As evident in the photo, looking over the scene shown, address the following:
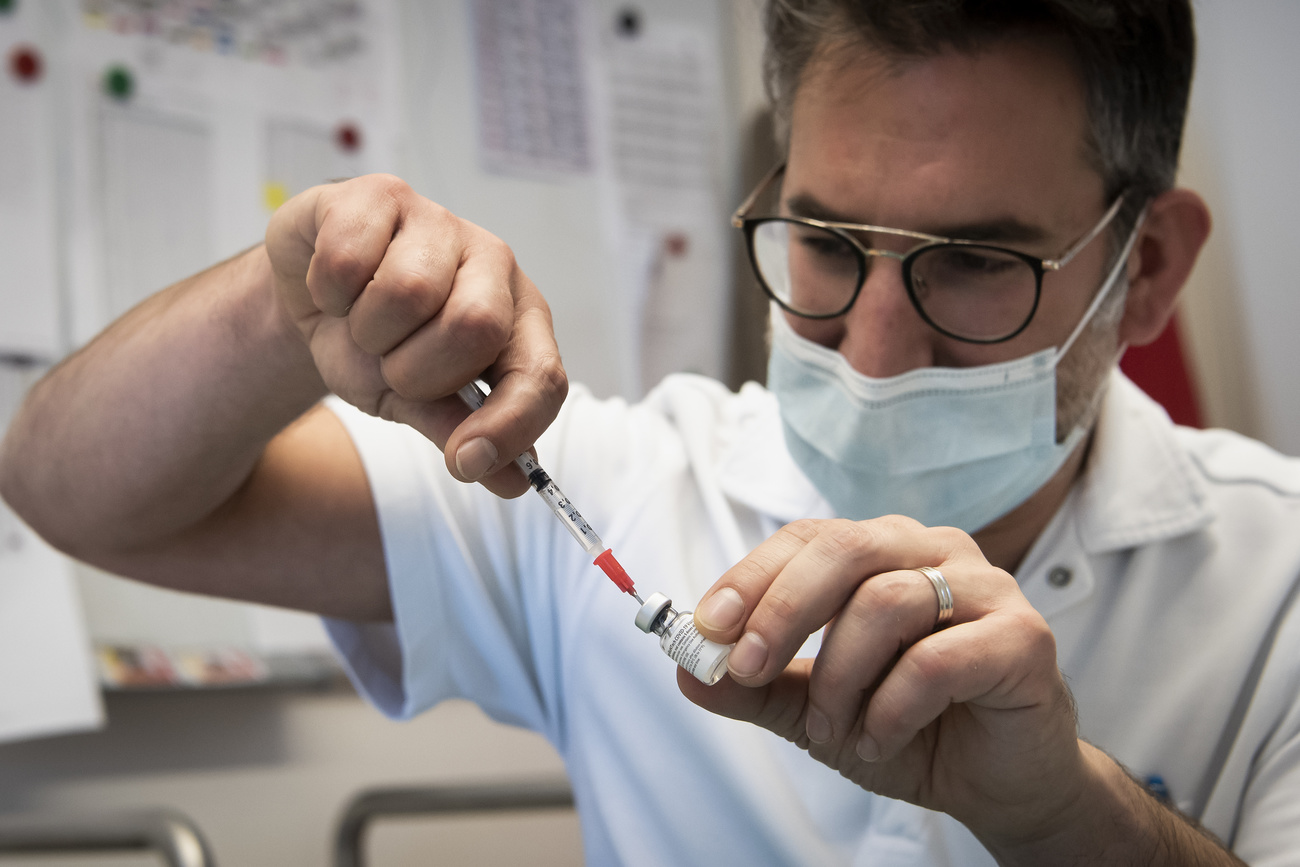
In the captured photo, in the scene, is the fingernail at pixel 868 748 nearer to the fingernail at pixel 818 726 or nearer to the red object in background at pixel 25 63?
the fingernail at pixel 818 726

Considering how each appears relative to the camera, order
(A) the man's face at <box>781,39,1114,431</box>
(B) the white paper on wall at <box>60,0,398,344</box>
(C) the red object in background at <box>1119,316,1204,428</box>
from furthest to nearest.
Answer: (C) the red object in background at <box>1119,316,1204,428</box>
(B) the white paper on wall at <box>60,0,398,344</box>
(A) the man's face at <box>781,39,1114,431</box>

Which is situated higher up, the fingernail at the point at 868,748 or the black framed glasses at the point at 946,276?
the black framed glasses at the point at 946,276

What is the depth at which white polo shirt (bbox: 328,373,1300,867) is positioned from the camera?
0.96 meters

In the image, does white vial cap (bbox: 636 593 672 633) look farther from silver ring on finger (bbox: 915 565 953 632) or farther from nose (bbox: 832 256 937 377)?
nose (bbox: 832 256 937 377)

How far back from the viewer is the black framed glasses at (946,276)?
959 mm

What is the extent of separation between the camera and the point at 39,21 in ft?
4.63

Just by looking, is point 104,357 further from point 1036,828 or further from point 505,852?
point 505,852

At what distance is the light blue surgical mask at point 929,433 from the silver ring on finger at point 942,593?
1.12 feet

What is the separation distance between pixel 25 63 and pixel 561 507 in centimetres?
126

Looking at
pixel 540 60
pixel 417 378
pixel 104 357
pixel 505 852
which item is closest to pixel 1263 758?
pixel 417 378

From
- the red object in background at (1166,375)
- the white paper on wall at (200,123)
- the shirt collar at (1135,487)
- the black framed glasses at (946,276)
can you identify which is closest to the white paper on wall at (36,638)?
the white paper on wall at (200,123)

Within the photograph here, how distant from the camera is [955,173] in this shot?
0.93m

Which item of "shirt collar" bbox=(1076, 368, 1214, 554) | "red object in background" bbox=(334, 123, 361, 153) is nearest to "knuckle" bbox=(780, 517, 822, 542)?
"shirt collar" bbox=(1076, 368, 1214, 554)

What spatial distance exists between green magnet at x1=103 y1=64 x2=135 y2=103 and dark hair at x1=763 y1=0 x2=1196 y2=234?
102 centimetres
